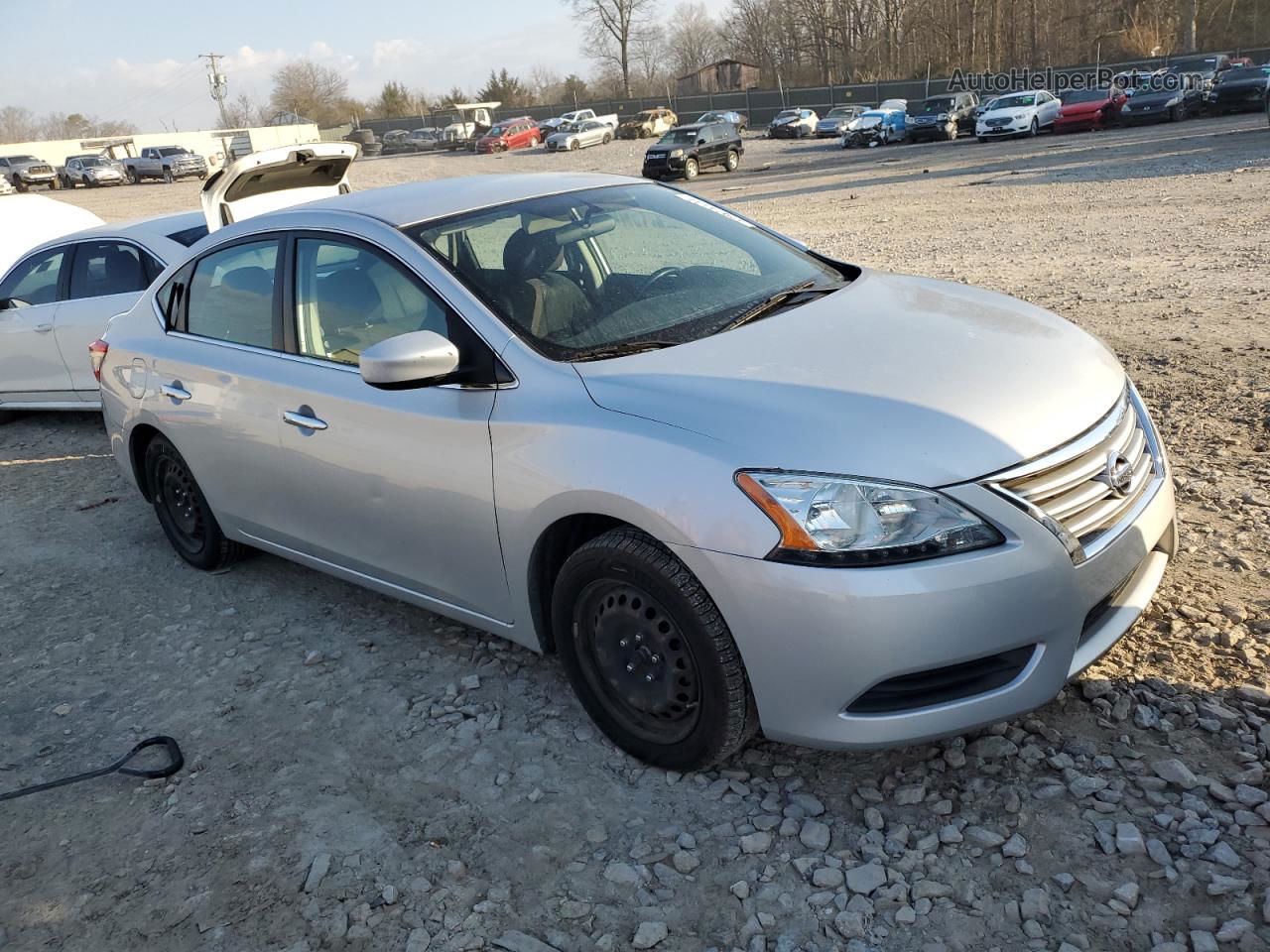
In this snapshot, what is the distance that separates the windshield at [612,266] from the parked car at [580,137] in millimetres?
49239

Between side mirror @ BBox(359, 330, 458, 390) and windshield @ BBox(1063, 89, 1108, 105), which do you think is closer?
side mirror @ BBox(359, 330, 458, 390)

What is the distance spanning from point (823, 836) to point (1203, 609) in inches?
69.7

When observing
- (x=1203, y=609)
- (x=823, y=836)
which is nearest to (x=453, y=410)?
(x=823, y=836)

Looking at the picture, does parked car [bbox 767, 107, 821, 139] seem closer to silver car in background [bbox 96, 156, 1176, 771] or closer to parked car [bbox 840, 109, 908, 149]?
parked car [bbox 840, 109, 908, 149]

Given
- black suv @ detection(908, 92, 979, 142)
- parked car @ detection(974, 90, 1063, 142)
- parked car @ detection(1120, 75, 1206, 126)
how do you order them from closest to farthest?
parked car @ detection(1120, 75, 1206, 126)
parked car @ detection(974, 90, 1063, 142)
black suv @ detection(908, 92, 979, 142)

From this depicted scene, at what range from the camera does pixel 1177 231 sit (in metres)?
11.6

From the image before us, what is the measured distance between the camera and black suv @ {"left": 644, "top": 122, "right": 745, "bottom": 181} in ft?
101

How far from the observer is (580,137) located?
170 ft

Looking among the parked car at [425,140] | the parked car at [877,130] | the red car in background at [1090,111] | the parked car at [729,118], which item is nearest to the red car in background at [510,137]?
the parked car at [425,140]

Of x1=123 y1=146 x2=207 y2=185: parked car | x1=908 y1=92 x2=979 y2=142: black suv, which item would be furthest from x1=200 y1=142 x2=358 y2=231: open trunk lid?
x1=123 y1=146 x2=207 y2=185: parked car

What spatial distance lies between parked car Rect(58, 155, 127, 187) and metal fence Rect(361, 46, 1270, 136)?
31371 millimetres

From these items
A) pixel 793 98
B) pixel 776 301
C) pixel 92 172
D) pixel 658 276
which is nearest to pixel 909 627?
pixel 776 301

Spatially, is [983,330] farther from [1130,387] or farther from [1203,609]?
[1203,609]

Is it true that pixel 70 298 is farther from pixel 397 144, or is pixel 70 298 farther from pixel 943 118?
pixel 397 144
